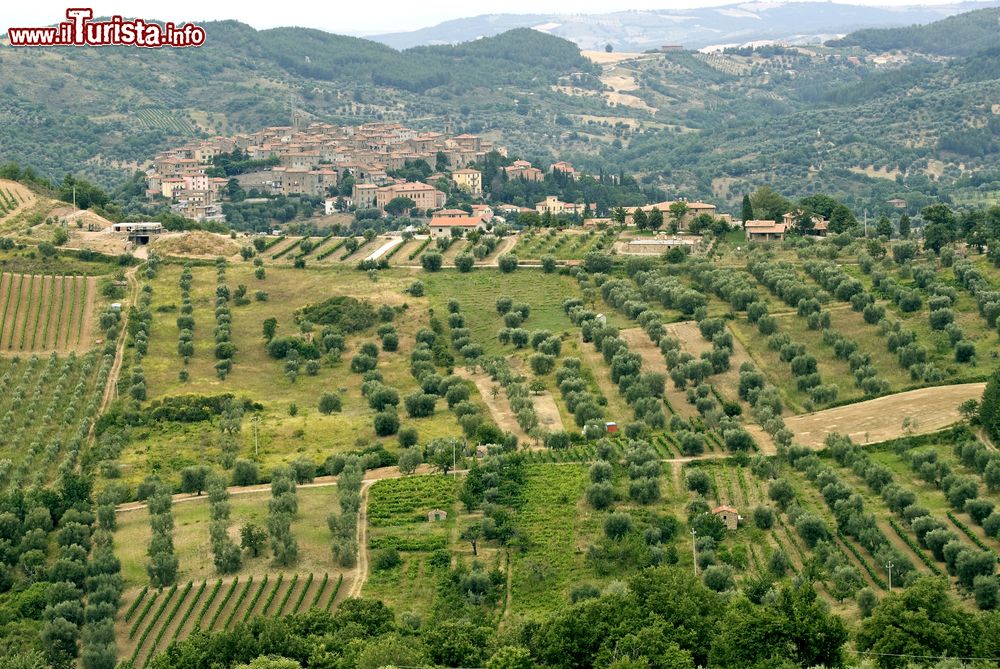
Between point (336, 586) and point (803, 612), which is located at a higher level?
point (803, 612)

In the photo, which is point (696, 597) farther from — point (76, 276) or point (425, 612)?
point (76, 276)

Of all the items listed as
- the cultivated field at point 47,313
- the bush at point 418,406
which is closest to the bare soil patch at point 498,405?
the bush at point 418,406

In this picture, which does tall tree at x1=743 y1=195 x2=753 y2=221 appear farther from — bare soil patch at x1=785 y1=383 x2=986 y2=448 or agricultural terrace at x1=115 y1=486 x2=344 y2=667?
agricultural terrace at x1=115 y1=486 x2=344 y2=667

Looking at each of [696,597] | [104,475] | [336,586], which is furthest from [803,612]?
[104,475]

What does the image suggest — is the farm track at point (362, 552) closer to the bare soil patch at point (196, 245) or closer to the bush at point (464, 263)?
the bush at point (464, 263)

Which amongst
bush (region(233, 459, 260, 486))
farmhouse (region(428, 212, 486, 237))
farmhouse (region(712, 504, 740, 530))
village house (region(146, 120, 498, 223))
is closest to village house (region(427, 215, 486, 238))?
farmhouse (region(428, 212, 486, 237))

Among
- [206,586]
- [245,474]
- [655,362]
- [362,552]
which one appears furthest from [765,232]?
[206,586]
